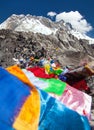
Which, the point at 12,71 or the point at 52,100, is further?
the point at 12,71

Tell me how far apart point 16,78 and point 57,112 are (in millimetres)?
849

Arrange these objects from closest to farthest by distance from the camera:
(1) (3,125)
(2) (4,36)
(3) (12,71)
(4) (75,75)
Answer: (1) (3,125) → (3) (12,71) → (4) (75,75) → (2) (4,36)

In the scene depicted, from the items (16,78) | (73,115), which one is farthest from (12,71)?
(73,115)

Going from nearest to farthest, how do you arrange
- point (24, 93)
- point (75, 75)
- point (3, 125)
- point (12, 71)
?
point (3, 125) < point (24, 93) < point (12, 71) < point (75, 75)

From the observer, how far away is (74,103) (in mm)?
6496

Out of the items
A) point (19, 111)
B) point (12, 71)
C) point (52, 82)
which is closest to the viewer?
point (19, 111)

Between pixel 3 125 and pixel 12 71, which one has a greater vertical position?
pixel 12 71

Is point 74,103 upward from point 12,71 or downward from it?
downward

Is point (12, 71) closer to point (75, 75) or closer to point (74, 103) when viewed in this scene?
point (74, 103)

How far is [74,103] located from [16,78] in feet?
4.48

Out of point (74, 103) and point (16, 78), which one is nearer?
point (16, 78)

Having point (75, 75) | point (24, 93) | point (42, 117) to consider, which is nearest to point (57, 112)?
point (42, 117)

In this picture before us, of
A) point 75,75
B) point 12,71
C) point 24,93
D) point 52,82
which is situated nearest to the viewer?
point 24,93

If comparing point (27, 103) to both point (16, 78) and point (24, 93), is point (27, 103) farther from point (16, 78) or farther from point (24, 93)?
point (16, 78)
